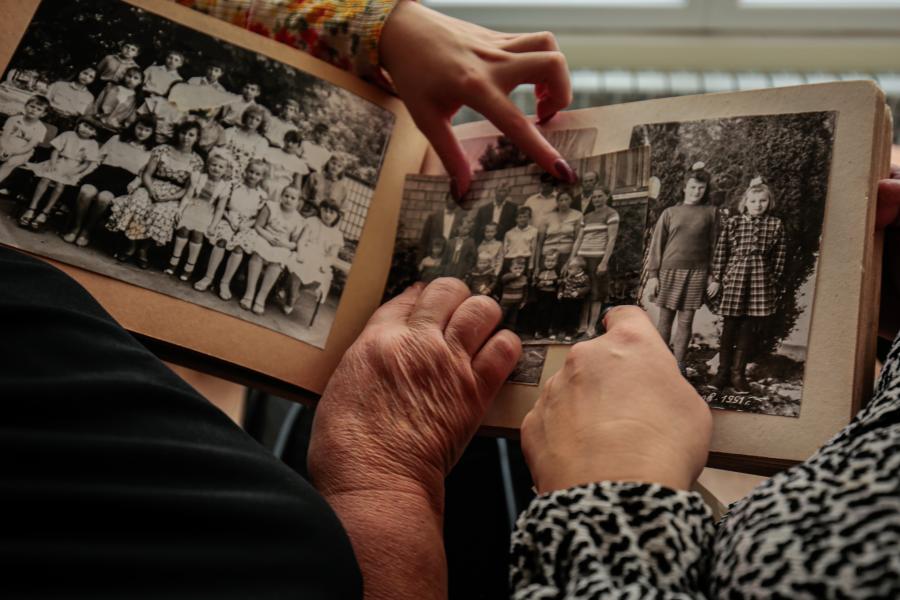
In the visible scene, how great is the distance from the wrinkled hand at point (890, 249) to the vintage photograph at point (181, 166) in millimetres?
445

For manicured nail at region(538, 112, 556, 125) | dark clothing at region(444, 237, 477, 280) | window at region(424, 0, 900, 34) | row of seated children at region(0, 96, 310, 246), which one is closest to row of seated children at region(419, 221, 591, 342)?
dark clothing at region(444, 237, 477, 280)

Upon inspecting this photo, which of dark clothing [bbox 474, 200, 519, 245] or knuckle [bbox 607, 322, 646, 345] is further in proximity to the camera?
dark clothing [bbox 474, 200, 519, 245]

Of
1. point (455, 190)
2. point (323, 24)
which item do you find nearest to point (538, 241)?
point (455, 190)

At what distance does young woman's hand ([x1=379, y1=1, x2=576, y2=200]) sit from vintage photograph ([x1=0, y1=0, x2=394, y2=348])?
72 millimetres

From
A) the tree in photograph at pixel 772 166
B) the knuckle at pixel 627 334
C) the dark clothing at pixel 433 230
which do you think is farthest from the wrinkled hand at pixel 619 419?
the dark clothing at pixel 433 230

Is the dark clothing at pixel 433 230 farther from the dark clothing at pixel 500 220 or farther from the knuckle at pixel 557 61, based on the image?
the knuckle at pixel 557 61

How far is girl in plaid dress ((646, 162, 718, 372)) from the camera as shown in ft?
1.87

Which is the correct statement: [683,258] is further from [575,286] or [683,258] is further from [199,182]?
[199,182]

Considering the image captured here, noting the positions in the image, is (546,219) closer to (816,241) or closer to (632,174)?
(632,174)

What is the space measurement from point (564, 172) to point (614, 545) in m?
0.38

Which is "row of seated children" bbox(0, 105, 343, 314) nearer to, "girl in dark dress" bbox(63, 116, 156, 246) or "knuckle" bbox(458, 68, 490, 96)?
"girl in dark dress" bbox(63, 116, 156, 246)

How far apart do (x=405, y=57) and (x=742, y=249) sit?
38cm

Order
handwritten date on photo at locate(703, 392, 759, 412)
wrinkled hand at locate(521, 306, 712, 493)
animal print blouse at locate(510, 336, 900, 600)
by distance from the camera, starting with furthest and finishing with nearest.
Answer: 1. handwritten date on photo at locate(703, 392, 759, 412)
2. wrinkled hand at locate(521, 306, 712, 493)
3. animal print blouse at locate(510, 336, 900, 600)

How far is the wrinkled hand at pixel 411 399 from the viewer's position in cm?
57
